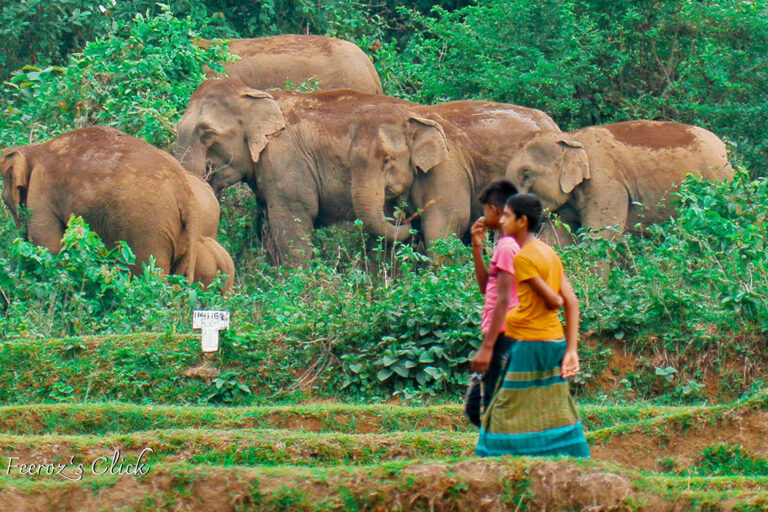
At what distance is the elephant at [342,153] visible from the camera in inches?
573

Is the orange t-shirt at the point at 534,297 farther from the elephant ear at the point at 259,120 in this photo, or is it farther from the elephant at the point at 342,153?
the elephant ear at the point at 259,120

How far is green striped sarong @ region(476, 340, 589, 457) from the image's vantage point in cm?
619

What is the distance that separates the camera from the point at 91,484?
6.00 m

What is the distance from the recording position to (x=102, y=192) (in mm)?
12023

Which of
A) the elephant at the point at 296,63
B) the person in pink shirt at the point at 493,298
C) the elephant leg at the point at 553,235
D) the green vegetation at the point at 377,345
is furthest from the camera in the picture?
the elephant at the point at 296,63

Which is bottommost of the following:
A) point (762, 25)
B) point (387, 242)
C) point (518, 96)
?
point (387, 242)

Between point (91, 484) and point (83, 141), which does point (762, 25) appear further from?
point (91, 484)

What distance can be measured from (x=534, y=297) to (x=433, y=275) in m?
4.18

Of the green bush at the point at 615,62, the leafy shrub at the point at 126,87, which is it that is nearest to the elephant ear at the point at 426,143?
the green bush at the point at 615,62

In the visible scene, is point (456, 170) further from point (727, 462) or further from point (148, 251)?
point (727, 462)

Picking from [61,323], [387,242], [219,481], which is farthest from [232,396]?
[387,242]

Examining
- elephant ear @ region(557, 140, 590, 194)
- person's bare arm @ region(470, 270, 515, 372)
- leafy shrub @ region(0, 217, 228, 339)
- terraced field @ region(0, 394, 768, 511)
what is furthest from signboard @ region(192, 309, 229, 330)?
elephant ear @ region(557, 140, 590, 194)

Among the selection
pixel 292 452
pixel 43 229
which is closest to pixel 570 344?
pixel 292 452

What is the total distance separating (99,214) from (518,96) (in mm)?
6199
